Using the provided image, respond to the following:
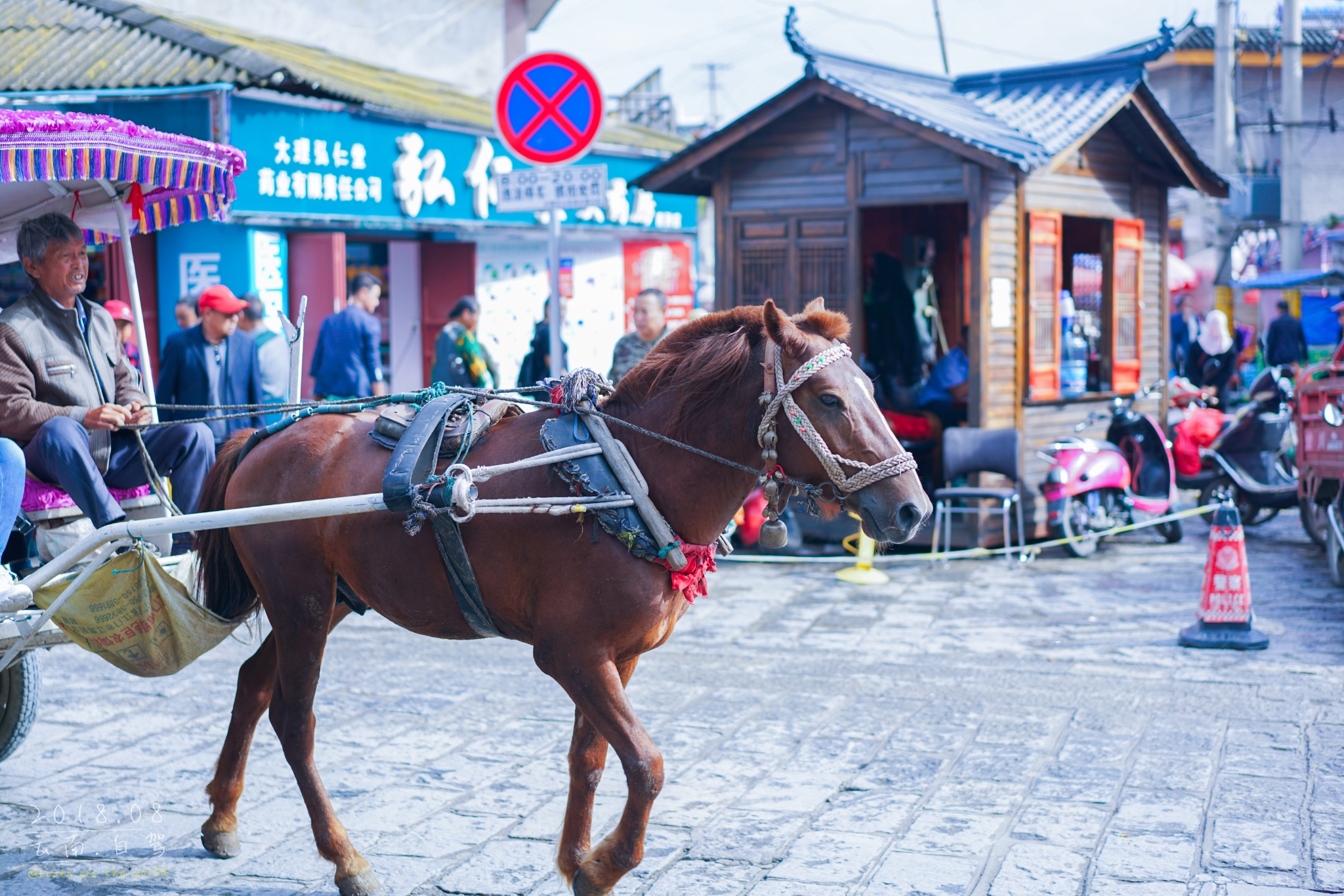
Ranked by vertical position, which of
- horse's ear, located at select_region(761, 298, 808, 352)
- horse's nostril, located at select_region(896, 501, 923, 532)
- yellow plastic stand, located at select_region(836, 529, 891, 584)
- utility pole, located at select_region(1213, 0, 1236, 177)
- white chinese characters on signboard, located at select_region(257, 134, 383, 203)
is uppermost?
utility pole, located at select_region(1213, 0, 1236, 177)

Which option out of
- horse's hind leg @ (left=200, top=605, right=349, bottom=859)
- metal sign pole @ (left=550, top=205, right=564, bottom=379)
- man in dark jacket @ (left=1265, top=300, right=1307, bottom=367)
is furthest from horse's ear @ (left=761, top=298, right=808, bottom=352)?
man in dark jacket @ (left=1265, top=300, right=1307, bottom=367)

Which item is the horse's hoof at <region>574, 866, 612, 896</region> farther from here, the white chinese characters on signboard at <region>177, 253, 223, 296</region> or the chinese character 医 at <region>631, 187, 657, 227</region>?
the chinese character 医 at <region>631, 187, 657, 227</region>

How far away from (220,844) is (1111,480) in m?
7.75

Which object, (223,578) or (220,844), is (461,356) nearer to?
(223,578)

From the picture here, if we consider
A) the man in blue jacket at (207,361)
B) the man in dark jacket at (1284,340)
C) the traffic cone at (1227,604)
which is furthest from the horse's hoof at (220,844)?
the man in dark jacket at (1284,340)

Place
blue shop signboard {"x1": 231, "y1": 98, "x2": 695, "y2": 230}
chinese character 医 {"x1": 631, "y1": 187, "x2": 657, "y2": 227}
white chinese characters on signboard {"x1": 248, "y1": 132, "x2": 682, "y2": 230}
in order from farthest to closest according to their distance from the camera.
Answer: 1. chinese character 医 {"x1": 631, "y1": 187, "x2": 657, "y2": 227}
2. white chinese characters on signboard {"x1": 248, "y1": 132, "x2": 682, "y2": 230}
3. blue shop signboard {"x1": 231, "y1": 98, "x2": 695, "y2": 230}

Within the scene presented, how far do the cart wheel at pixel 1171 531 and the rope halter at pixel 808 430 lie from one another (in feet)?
25.7

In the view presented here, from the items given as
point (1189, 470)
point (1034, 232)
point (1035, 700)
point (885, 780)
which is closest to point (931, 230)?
point (1034, 232)

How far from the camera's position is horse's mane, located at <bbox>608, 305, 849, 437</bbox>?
375 centimetres

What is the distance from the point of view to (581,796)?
12.7 ft

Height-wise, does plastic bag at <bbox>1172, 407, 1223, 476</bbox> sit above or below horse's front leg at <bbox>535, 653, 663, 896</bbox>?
above

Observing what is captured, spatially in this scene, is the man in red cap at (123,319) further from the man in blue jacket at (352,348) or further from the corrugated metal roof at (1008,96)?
the corrugated metal roof at (1008,96)

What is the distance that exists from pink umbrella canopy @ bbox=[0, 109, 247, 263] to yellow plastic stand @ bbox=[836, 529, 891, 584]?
5.18 metres

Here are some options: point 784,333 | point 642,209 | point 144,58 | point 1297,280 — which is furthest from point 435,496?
point 1297,280
